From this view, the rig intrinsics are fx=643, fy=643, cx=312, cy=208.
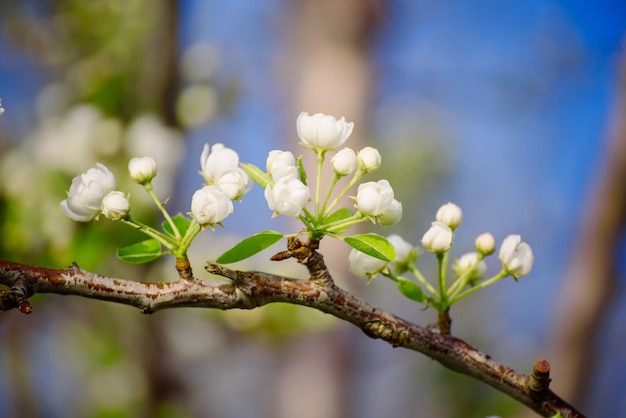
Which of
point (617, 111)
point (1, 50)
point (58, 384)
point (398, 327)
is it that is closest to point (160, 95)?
point (1, 50)

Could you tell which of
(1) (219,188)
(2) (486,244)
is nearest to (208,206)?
(1) (219,188)

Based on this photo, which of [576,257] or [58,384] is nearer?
[576,257]

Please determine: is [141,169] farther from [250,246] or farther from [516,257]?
[516,257]

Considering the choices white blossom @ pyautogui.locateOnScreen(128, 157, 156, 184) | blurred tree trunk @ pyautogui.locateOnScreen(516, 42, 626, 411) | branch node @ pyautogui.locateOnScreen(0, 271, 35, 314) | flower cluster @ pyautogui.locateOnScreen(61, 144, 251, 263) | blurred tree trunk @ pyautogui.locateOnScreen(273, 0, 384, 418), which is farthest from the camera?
blurred tree trunk @ pyautogui.locateOnScreen(273, 0, 384, 418)

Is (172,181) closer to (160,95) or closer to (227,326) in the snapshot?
(160,95)

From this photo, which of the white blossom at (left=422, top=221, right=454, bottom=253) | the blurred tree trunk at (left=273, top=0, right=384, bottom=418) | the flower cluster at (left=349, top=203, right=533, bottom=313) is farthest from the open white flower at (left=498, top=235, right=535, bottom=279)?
the blurred tree trunk at (left=273, top=0, right=384, bottom=418)

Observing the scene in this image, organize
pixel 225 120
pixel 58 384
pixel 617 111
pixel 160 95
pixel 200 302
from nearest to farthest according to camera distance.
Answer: pixel 200 302 < pixel 160 95 < pixel 225 120 < pixel 617 111 < pixel 58 384

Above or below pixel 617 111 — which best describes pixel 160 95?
below

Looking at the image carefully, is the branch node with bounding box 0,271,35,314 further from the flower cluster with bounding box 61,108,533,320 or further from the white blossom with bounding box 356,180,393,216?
the white blossom with bounding box 356,180,393,216
